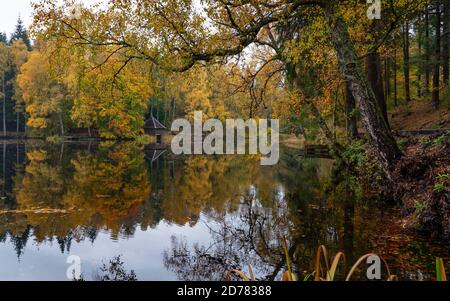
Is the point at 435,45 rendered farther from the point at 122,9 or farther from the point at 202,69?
the point at 122,9

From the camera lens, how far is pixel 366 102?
9695 mm

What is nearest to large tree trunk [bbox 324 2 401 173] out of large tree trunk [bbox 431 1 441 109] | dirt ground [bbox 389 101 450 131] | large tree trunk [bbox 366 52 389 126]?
large tree trunk [bbox 366 52 389 126]

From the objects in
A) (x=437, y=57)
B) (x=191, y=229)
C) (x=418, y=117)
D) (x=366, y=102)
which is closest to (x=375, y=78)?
(x=366, y=102)

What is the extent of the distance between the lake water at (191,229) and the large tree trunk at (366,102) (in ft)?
4.56

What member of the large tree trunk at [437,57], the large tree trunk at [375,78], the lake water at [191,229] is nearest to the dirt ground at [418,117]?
the large tree trunk at [437,57]

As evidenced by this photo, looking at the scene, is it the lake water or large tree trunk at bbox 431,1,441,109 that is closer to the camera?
the lake water

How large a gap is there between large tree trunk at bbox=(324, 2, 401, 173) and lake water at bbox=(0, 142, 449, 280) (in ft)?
4.56

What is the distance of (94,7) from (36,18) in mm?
A: 1540

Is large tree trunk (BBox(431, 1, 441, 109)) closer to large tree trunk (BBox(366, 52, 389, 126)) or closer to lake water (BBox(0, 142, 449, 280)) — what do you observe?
large tree trunk (BBox(366, 52, 389, 126))

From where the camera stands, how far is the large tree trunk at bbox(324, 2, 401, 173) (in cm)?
962

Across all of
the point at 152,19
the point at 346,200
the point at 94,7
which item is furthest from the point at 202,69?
the point at 346,200

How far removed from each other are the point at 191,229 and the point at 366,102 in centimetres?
529

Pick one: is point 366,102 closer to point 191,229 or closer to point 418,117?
point 191,229

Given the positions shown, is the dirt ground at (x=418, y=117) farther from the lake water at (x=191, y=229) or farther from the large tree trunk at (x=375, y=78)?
the lake water at (x=191, y=229)
